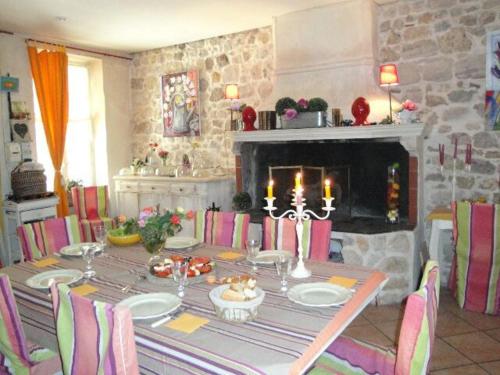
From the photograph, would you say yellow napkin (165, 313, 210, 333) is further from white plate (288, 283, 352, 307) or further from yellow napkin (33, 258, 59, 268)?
yellow napkin (33, 258, 59, 268)

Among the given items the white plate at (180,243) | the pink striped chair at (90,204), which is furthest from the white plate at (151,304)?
the pink striped chair at (90,204)

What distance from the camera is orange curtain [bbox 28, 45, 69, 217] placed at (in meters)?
4.77

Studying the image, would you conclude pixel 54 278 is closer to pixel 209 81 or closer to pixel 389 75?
pixel 389 75

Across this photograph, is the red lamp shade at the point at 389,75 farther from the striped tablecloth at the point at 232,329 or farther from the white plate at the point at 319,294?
the white plate at the point at 319,294

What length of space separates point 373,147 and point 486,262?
52.7 inches

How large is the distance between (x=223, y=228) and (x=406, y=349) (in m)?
1.69

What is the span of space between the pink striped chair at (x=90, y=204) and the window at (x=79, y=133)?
0.70m

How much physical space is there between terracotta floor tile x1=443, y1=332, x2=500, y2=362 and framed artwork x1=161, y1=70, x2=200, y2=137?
3.61m

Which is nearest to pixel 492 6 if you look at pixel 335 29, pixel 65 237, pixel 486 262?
pixel 335 29

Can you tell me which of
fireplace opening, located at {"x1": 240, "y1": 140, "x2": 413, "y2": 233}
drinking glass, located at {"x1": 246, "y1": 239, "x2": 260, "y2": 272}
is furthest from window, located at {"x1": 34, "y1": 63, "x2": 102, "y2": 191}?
drinking glass, located at {"x1": 246, "y1": 239, "x2": 260, "y2": 272}

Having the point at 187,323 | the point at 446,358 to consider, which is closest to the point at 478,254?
the point at 446,358

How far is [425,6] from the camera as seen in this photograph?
373cm

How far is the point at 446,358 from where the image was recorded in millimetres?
2525

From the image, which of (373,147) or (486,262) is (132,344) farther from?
(373,147)
